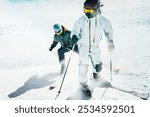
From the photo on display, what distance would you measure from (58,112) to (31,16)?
5.51 ft

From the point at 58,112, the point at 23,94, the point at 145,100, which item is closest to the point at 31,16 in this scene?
the point at 23,94

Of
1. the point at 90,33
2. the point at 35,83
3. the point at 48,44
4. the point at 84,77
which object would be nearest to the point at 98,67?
the point at 84,77

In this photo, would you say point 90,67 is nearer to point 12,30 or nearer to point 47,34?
point 47,34

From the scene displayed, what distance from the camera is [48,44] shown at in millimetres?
4855

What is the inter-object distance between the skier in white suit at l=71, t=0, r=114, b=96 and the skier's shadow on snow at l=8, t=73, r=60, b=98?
0.52 meters

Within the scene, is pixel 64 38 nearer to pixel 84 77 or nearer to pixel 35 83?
pixel 84 77

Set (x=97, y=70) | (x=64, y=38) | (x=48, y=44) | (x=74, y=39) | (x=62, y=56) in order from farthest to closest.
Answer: (x=48, y=44) → (x=62, y=56) → (x=64, y=38) → (x=97, y=70) → (x=74, y=39)

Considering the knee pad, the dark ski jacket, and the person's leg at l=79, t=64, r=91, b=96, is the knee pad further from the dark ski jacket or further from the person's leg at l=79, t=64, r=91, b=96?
the dark ski jacket

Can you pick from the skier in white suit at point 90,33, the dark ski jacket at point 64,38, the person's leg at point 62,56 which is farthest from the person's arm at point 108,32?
the person's leg at point 62,56

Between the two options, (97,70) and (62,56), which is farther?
(62,56)

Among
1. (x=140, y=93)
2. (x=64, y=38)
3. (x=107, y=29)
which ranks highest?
(x=107, y=29)

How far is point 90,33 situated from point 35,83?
103 centimetres

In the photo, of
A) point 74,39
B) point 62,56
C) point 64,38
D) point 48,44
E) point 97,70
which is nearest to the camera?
point 74,39

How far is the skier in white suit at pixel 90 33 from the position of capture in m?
3.67
